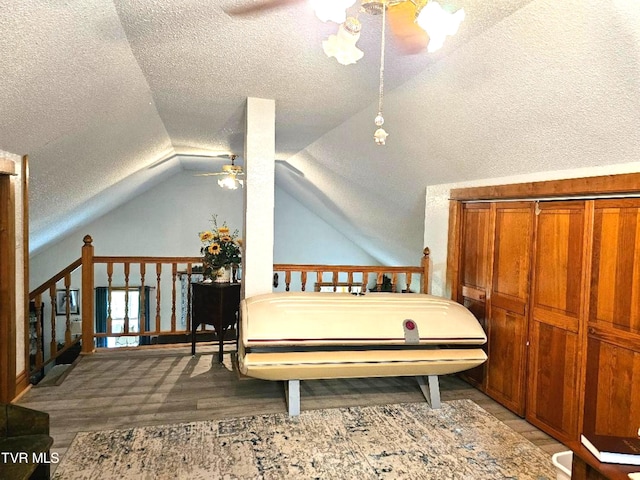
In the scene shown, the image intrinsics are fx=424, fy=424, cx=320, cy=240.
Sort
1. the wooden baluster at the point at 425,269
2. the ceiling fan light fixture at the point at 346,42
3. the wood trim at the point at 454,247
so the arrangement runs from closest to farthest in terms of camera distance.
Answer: the ceiling fan light fixture at the point at 346,42
the wood trim at the point at 454,247
the wooden baluster at the point at 425,269

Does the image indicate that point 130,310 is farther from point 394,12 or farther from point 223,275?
point 394,12

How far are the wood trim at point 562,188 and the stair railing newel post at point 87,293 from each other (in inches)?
141

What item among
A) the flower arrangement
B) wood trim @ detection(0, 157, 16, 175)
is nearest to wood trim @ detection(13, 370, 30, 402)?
wood trim @ detection(0, 157, 16, 175)

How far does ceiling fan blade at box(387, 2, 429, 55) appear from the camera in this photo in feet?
6.74

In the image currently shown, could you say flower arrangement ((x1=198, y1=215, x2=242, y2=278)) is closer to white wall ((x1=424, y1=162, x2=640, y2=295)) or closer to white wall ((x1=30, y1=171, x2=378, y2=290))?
white wall ((x1=424, y1=162, x2=640, y2=295))

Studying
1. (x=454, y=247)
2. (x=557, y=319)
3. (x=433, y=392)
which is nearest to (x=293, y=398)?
(x=433, y=392)

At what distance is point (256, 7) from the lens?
2.09 meters

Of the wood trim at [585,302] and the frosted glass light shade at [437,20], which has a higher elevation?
the frosted glass light shade at [437,20]

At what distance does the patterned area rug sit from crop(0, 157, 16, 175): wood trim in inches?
72.3

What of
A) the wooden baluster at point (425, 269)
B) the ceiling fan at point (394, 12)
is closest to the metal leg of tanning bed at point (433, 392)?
the wooden baluster at point (425, 269)

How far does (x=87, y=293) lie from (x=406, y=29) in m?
3.69

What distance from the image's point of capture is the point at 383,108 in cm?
362

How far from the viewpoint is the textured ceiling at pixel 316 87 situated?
6.57ft

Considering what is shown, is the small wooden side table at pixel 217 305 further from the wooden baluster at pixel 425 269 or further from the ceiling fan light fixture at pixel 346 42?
the ceiling fan light fixture at pixel 346 42
